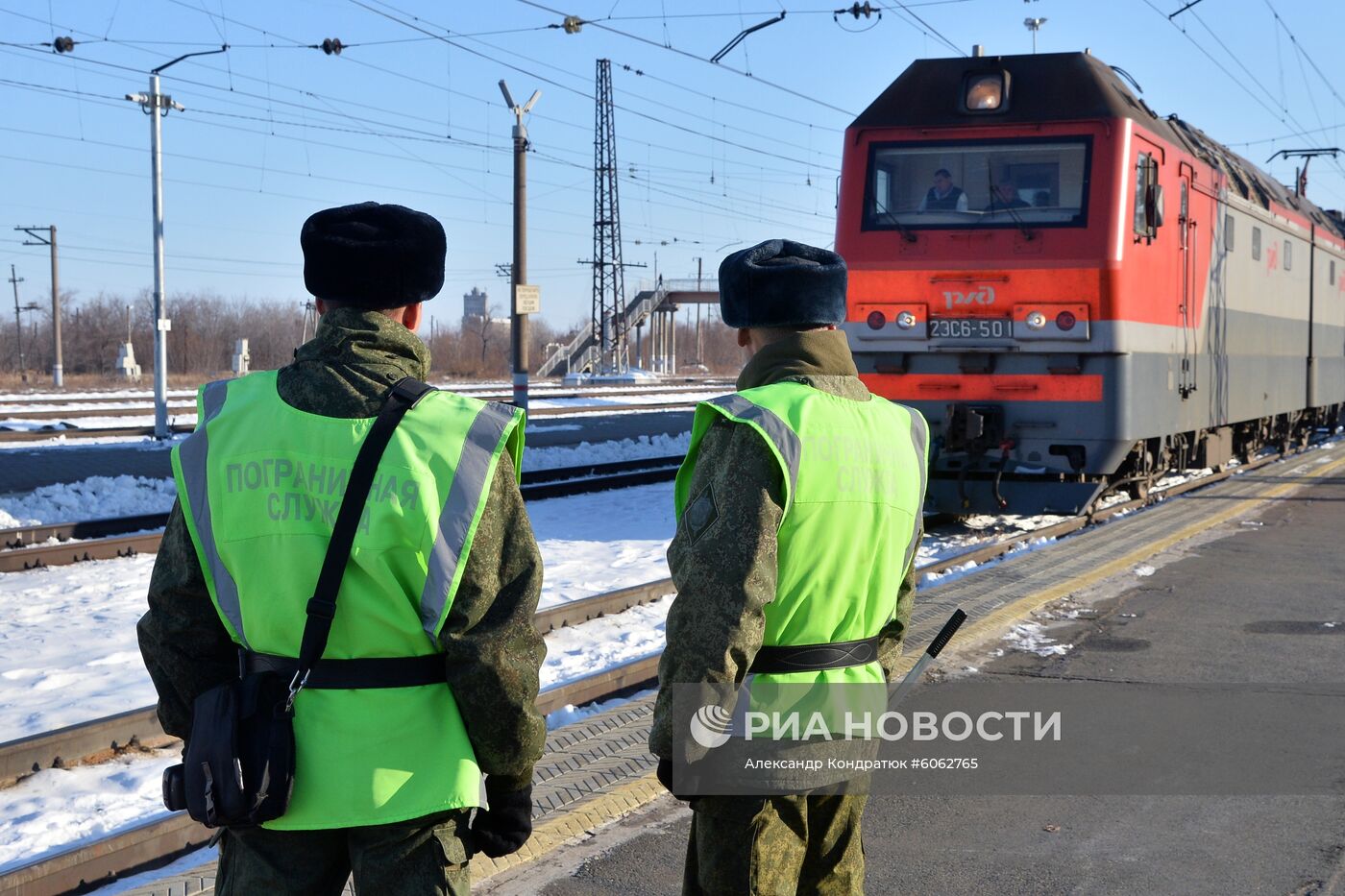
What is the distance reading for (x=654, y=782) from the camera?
5250 millimetres

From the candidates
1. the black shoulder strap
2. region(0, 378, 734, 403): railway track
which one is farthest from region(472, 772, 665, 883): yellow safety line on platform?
region(0, 378, 734, 403): railway track

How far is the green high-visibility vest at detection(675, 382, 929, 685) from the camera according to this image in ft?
8.74

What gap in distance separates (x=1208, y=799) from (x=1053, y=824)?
2.28ft

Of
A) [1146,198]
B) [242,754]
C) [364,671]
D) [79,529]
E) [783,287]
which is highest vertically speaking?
[1146,198]

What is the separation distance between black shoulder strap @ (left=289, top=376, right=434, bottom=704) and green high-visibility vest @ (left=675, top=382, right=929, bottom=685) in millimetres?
678

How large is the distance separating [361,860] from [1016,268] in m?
9.38

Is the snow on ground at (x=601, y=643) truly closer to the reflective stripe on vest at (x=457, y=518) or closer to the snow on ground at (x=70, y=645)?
the snow on ground at (x=70, y=645)

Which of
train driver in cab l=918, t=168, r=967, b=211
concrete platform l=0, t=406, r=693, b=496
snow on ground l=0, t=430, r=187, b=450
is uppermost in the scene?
train driver in cab l=918, t=168, r=967, b=211

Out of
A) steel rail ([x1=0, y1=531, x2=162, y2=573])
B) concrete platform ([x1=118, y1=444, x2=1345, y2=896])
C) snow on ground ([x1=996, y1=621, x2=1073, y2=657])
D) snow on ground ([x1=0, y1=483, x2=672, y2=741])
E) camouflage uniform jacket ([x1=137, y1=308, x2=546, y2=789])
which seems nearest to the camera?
camouflage uniform jacket ([x1=137, y1=308, x2=546, y2=789])

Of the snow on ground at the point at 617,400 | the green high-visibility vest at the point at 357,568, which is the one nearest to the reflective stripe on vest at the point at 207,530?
the green high-visibility vest at the point at 357,568

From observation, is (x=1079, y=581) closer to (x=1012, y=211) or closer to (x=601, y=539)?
(x=1012, y=211)

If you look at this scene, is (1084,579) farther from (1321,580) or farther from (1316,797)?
(1316,797)

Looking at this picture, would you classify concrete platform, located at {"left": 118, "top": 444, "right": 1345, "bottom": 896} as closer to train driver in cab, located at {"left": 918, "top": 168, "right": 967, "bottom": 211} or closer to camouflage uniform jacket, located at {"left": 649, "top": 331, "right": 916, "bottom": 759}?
camouflage uniform jacket, located at {"left": 649, "top": 331, "right": 916, "bottom": 759}

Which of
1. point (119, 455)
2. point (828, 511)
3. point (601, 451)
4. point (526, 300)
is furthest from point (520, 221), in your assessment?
point (828, 511)
